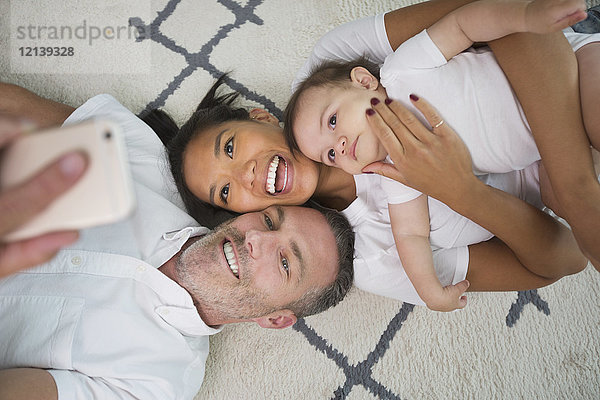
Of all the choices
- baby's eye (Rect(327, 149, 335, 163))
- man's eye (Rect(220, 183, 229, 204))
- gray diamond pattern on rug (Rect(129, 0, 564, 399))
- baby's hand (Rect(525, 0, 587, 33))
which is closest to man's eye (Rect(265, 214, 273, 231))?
man's eye (Rect(220, 183, 229, 204))

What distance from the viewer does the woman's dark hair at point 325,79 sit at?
1000 mm

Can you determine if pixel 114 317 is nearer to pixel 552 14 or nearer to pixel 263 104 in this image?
pixel 263 104

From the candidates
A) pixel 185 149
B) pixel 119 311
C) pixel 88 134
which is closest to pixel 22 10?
pixel 185 149

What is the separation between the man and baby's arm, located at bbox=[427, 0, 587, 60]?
19.2 inches

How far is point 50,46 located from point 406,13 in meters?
1.09

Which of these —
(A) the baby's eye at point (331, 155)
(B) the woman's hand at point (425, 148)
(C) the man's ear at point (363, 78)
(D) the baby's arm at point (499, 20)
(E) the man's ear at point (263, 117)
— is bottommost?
(E) the man's ear at point (263, 117)

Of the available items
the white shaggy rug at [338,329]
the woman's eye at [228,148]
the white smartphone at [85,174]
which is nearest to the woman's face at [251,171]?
the woman's eye at [228,148]

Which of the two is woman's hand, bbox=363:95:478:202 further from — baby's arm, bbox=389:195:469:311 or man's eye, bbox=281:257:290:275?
man's eye, bbox=281:257:290:275

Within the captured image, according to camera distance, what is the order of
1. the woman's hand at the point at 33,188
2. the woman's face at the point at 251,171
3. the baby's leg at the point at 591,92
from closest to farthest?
the woman's hand at the point at 33,188
the baby's leg at the point at 591,92
the woman's face at the point at 251,171

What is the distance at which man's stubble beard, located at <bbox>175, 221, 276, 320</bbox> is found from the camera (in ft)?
3.46

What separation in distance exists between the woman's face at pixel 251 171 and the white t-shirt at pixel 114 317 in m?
0.14

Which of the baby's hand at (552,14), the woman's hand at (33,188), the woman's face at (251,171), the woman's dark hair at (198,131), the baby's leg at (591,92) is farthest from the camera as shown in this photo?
the woman's dark hair at (198,131)

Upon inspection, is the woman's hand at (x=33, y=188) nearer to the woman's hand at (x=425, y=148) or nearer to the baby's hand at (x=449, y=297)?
the woman's hand at (x=425, y=148)

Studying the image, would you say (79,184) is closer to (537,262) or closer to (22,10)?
(537,262)
